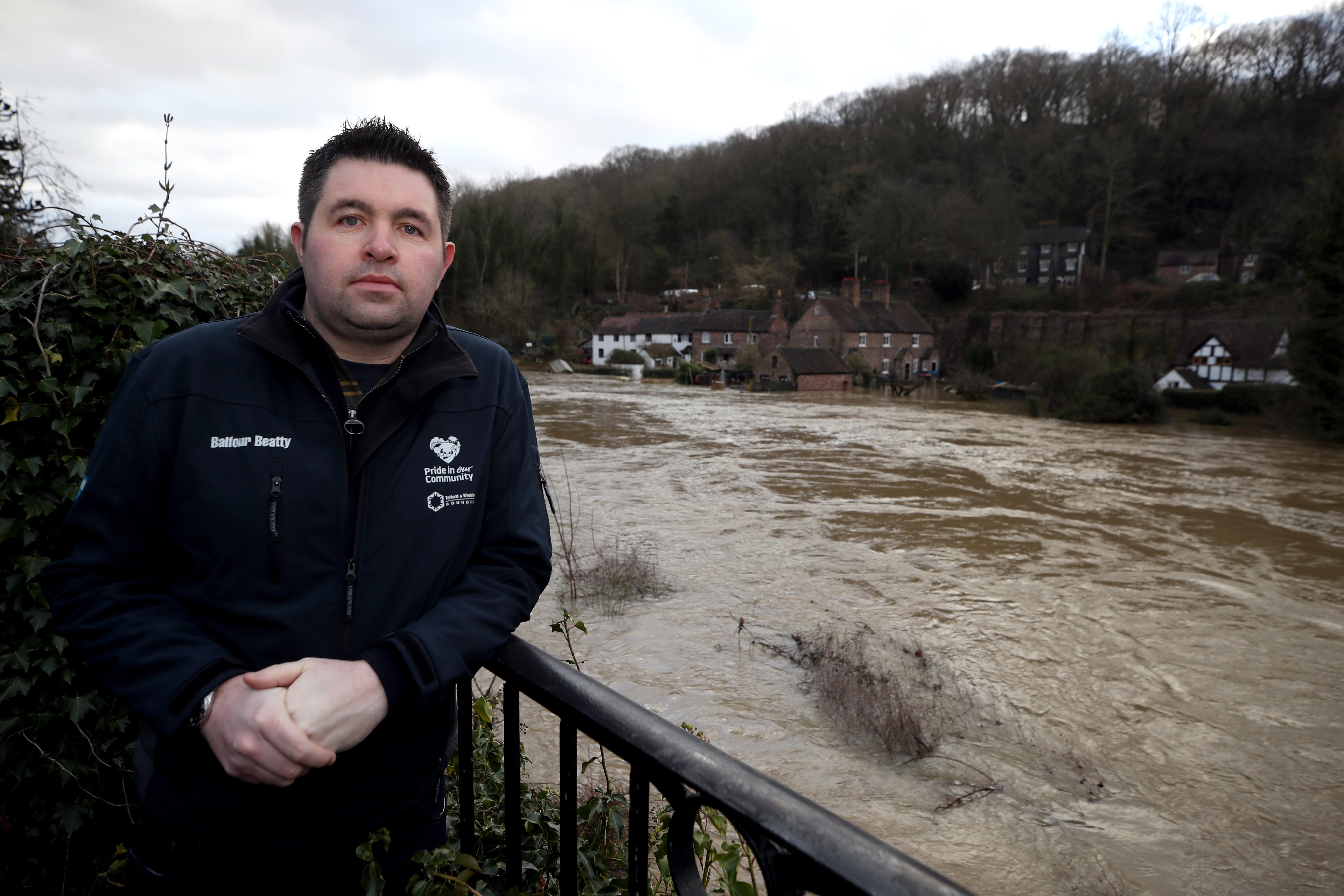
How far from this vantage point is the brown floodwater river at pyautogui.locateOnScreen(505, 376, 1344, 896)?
19.5ft

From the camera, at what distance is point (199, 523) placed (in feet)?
5.93

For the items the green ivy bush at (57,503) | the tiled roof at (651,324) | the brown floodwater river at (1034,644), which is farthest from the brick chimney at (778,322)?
the green ivy bush at (57,503)

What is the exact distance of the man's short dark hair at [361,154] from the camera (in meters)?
2.00

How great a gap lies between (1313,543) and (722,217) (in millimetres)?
73885

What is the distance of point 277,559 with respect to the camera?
1.83 metres

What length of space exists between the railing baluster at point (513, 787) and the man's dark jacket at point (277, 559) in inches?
5.1

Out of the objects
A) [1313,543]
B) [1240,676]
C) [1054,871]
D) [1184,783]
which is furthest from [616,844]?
[1313,543]

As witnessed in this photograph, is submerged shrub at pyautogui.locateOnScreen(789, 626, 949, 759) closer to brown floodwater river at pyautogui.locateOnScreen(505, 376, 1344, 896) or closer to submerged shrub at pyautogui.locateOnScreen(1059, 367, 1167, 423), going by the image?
brown floodwater river at pyautogui.locateOnScreen(505, 376, 1344, 896)

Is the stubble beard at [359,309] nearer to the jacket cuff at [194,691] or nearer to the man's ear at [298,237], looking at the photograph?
the man's ear at [298,237]

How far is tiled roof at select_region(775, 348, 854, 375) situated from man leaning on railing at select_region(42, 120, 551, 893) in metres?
49.4

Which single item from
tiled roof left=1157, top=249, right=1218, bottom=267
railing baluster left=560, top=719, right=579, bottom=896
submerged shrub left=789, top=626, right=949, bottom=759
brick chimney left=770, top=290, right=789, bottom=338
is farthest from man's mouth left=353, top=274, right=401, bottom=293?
tiled roof left=1157, top=249, right=1218, bottom=267

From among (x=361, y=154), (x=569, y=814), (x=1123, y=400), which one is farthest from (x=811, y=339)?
(x=569, y=814)

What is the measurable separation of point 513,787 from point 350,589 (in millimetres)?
590

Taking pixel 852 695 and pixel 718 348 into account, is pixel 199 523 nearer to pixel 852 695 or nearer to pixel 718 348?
pixel 852 695
